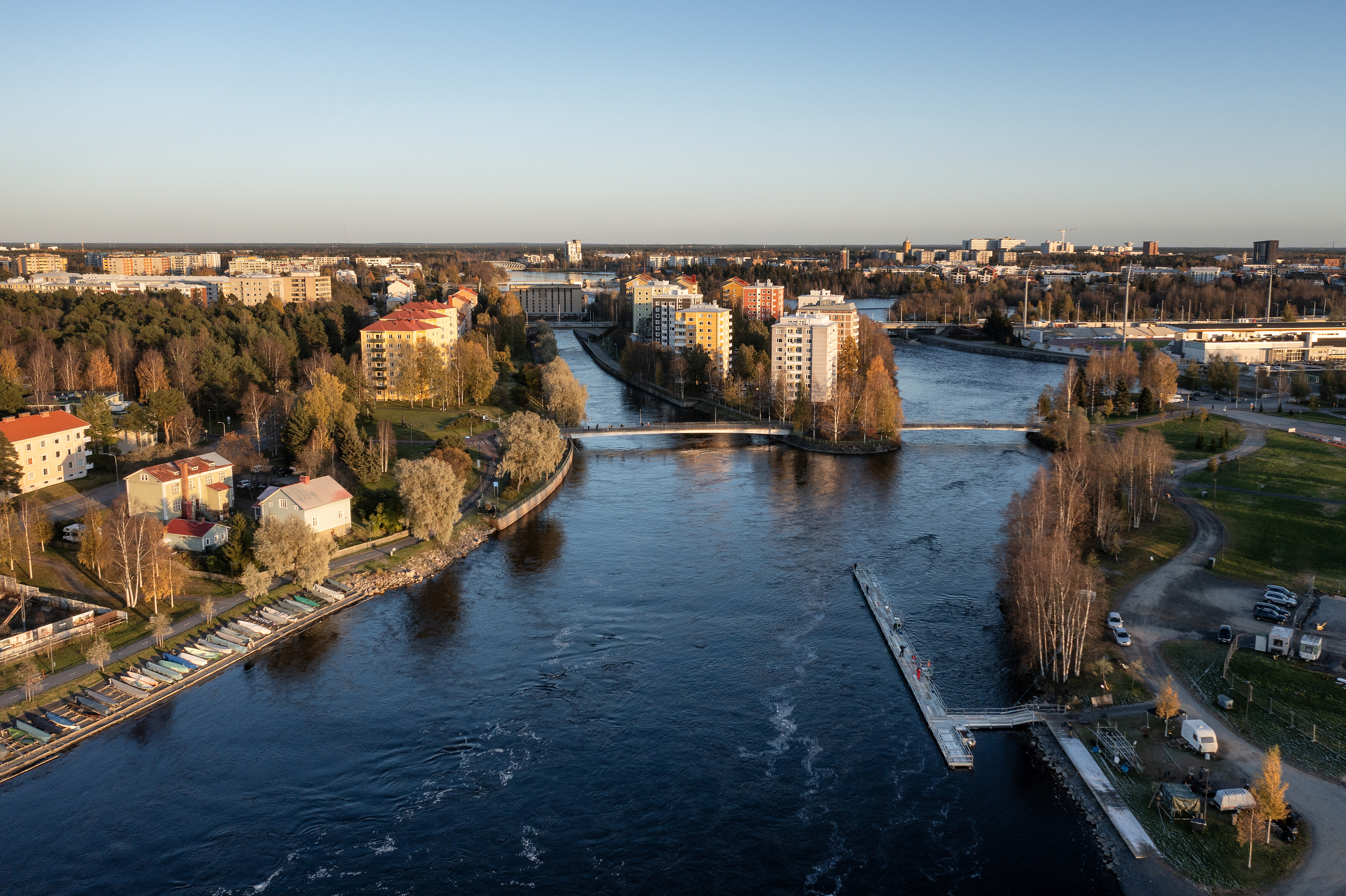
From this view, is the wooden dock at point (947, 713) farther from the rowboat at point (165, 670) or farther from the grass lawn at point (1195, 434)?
the grass lawn at point (1195, 434)

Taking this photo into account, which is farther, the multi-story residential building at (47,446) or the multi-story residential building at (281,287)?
the multi-story residential building at (281,287)

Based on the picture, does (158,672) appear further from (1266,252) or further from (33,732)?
(1266,252)

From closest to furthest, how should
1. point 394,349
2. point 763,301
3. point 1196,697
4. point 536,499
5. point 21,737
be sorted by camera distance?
point 21,737 → point 1196,697 → point 536,499 → point 394,349 → point 763,301

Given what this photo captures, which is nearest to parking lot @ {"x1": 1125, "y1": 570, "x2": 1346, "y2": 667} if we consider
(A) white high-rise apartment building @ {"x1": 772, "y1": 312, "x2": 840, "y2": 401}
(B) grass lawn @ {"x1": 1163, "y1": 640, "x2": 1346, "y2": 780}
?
(B) grass lawn @ {"x1": 1163, "y1": 640, "x2": 1346, "y2": 780}

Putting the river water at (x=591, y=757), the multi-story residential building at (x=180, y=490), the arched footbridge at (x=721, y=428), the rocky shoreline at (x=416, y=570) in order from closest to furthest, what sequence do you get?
the river water at (x=591, y=757) → the rocky shoreline at (x=416, y=570) → the multi-story residential building at (x=180, y=490) → the arched footbridge at (x=721, y=428)

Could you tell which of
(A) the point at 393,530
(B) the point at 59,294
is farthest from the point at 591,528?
(B) the point at 59,294

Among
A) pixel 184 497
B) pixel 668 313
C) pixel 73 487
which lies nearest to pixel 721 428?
pixel 668 313

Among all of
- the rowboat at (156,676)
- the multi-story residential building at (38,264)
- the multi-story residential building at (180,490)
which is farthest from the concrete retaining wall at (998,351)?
the multi-story residential building at (38,264)

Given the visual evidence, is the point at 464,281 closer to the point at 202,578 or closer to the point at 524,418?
the point at 524,418
